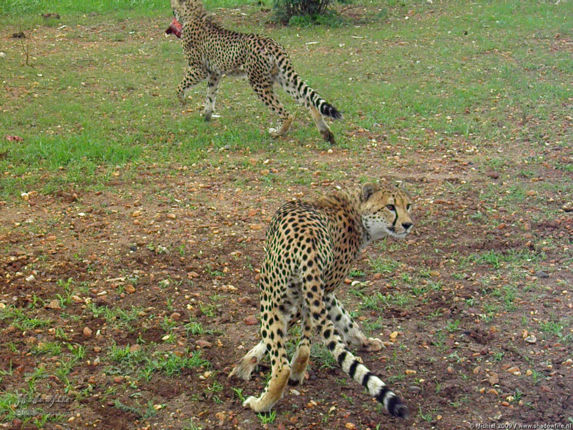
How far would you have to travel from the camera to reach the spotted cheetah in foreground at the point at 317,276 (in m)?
3.97

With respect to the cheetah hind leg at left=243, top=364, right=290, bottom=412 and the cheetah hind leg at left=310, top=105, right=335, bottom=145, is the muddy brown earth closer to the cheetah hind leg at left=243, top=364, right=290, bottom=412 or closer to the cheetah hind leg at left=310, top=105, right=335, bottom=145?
the cheetah hind leg at left=243, top=364, right=290, bottom=412

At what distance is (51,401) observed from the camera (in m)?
4.18

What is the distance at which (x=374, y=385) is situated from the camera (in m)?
3.61

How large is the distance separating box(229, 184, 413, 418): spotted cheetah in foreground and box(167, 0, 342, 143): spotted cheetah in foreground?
11.2ft

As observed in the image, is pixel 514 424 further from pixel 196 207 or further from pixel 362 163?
pixel 362 163

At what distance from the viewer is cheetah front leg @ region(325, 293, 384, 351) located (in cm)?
472

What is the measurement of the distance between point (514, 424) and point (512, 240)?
247cm

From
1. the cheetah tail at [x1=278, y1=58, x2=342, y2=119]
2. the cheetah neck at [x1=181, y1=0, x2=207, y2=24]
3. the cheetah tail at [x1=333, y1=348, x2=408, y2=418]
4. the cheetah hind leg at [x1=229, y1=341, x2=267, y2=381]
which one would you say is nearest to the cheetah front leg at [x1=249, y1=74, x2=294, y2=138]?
the cheetah tail at [x1=278, y1=58, x2=342, y2=119]

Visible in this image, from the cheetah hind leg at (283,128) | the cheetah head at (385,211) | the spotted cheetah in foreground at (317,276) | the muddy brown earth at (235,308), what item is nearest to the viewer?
the spotted cheetah in foreground at (317,276)

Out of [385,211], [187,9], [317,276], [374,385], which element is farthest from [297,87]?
[374,385]

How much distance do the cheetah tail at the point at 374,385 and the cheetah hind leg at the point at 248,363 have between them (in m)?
0.70

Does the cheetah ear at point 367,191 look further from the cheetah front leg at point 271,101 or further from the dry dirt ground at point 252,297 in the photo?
the cheetah front leg at point 271,101

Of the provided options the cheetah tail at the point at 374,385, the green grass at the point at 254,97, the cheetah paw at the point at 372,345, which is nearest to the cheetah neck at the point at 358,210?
the cheetah paw at the point at 372,345

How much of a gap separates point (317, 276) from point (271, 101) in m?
5.17
